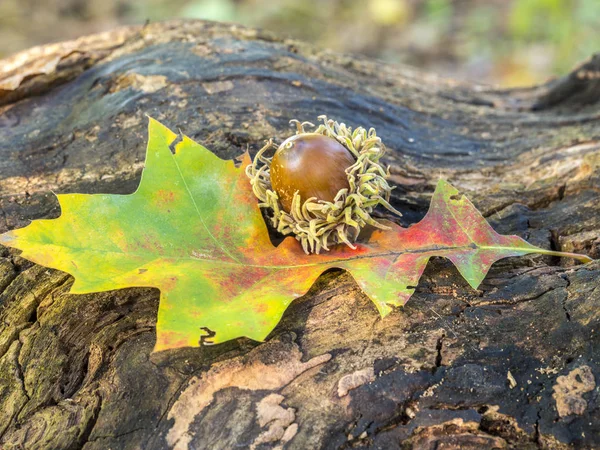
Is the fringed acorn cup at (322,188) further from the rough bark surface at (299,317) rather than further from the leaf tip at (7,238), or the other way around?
the leaf tip at (7,238)

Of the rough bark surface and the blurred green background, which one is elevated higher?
the blurred green background

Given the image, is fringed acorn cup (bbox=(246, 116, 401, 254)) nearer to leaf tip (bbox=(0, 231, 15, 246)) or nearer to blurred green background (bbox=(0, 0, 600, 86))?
leaf tip (bbox=(0, 231, 15, 246))

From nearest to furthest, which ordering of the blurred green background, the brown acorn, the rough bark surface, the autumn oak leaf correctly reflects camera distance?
1. the rough bark surface
2. the autumn oak leaf
3. the brown acorn
4. the blurred green background

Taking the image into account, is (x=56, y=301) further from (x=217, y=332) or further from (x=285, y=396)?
(x=285, y=396)

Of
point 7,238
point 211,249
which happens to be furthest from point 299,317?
point 7,238

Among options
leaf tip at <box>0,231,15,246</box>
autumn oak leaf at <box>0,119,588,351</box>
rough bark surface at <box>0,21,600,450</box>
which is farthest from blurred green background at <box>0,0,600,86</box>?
leaf tip at <box>0,231,15,246</box>

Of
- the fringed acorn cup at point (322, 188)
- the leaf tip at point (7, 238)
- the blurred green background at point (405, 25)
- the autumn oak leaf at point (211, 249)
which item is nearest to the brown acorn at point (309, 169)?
the fringed acorn cup at point (322, 188)
